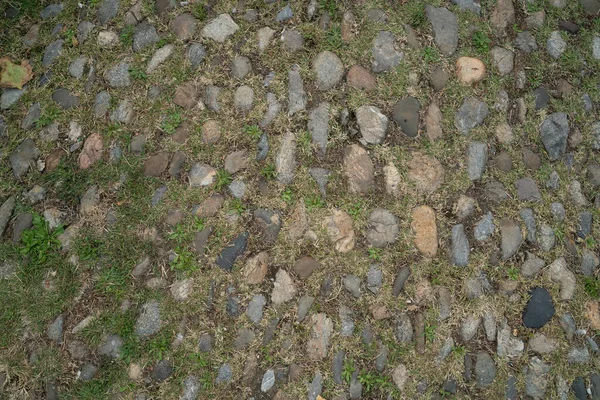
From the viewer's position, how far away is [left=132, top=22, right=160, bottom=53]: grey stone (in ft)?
12.5

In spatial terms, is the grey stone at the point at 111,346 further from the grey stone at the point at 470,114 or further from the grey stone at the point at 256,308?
the grey stone at the point at 470,114

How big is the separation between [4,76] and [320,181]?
2.36m

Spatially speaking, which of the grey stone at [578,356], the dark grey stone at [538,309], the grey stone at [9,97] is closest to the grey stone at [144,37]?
the grey stone at [9,97]

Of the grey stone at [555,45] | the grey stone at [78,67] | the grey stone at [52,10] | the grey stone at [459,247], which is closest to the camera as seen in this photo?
the grey stone at [459,247]

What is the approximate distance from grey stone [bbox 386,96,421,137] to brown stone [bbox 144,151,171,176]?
147cm

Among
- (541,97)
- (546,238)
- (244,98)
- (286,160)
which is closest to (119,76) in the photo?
Answer: (244,98)

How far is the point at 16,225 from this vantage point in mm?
3592

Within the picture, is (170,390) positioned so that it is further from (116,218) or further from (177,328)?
(116,218)

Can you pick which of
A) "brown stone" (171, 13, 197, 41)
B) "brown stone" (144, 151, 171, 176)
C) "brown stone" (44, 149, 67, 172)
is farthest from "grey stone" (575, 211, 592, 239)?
"brown stone" (44, 149, 67, 172)

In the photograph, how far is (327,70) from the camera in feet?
11.9

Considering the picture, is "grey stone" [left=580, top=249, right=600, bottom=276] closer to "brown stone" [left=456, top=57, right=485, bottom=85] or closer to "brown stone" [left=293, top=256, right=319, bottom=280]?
"brown stone" [left=456, top=57, right=485, bottom=85]

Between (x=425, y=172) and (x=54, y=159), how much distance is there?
239cm

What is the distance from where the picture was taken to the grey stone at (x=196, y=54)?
3711 mm

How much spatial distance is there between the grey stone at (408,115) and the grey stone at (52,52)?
2351 mm
